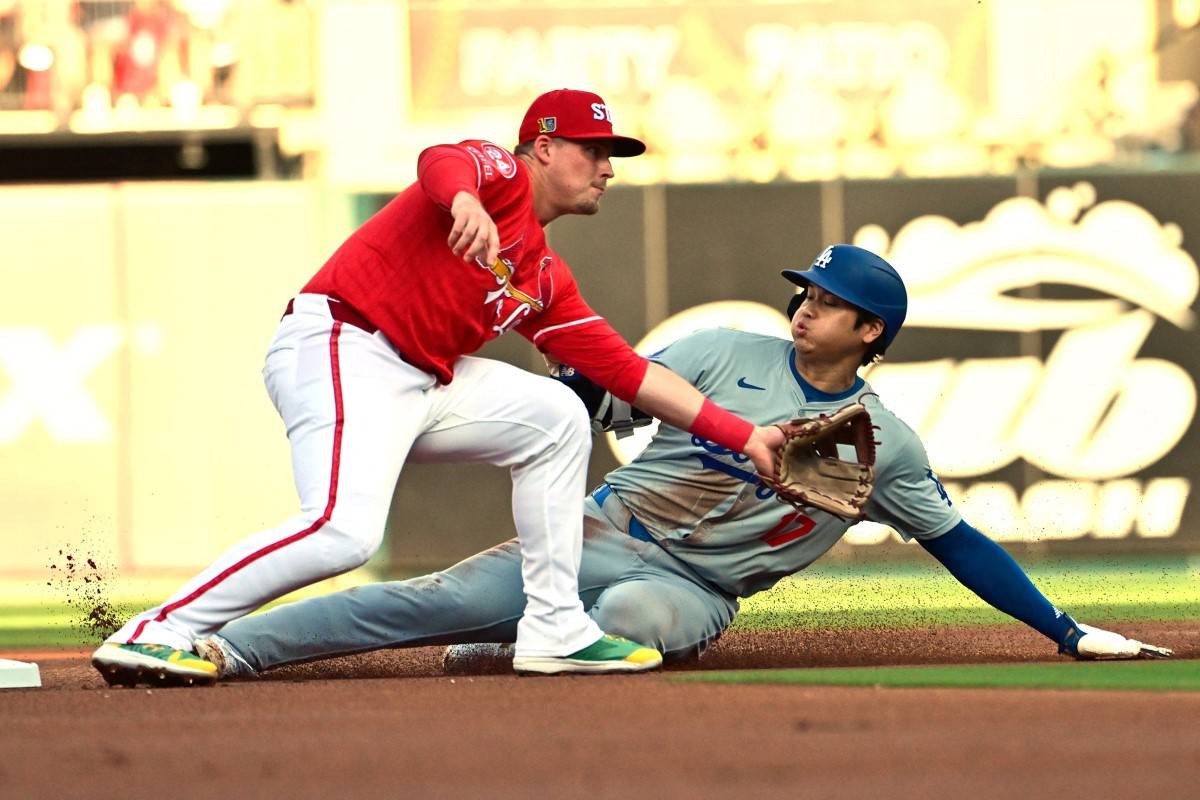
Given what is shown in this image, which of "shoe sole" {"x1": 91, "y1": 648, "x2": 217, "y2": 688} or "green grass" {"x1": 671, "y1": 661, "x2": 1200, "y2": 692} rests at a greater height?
"shoe sole" {"x1": 91, "y1": 648, "x2": 217, "y2": 688}

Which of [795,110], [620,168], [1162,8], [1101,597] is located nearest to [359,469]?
[1101,597]

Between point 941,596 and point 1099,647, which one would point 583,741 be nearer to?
point 1099,647

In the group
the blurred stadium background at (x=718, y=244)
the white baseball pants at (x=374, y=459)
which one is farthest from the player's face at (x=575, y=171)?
the blurred stadium background at (x=718, y=244)

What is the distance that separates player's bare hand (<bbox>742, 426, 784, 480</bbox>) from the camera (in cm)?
458

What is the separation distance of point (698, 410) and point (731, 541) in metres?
0.52

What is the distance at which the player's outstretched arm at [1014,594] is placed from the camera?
16.1ft

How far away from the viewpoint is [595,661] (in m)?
4.51

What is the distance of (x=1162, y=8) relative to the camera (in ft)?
38.5

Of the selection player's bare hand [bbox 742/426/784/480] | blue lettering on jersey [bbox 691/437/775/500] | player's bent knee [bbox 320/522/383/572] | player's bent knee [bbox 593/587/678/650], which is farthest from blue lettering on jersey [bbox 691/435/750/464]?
player's bent knee [bbox 320/522/383/572]

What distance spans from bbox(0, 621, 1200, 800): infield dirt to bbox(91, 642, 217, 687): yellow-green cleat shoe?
0.16ft

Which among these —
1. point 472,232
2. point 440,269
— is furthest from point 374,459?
point 472,232

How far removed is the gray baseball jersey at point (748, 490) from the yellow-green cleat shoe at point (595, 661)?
19.1 inches

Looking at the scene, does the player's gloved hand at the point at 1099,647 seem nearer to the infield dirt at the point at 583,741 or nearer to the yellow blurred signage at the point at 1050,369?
the infield dirt at the point at 583,741

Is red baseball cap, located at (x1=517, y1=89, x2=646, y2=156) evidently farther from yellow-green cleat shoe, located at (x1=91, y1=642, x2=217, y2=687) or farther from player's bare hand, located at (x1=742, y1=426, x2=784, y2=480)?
yellow-green cleat shoe, located at (x1=91, y1=642, x2=217, y2=687)
